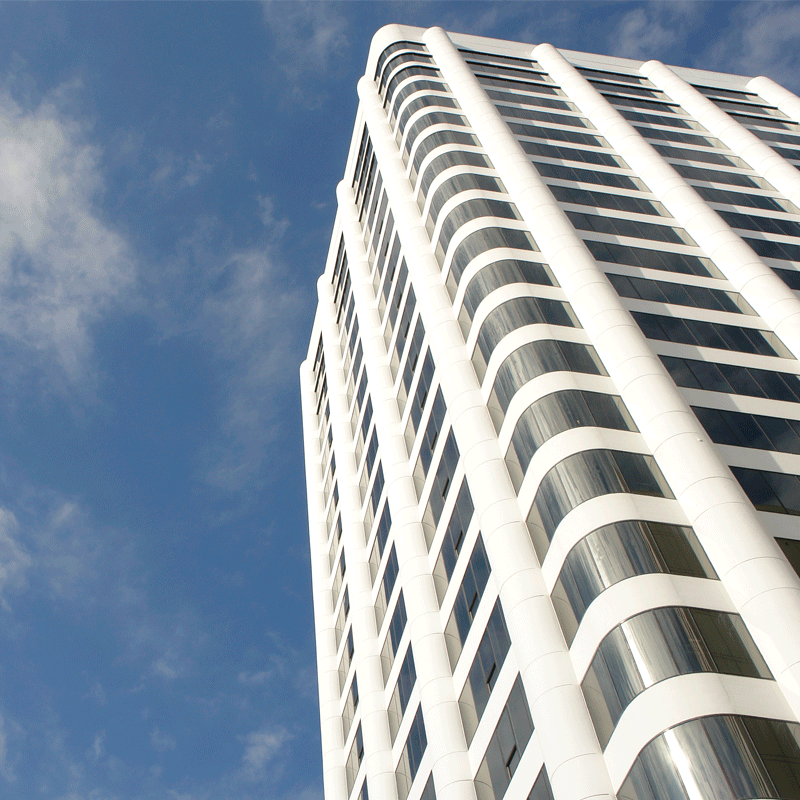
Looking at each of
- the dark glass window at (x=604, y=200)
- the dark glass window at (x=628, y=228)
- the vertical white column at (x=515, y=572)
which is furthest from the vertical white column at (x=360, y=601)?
the dark glass window at (x=604, y=200)

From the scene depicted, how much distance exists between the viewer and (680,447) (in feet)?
98.2

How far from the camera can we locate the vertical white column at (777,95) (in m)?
72.5

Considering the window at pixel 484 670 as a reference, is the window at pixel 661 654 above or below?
below

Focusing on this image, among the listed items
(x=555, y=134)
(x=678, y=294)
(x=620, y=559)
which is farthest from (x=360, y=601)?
(x=555, y=134)

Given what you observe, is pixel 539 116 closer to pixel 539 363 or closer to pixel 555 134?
pixel 555 134

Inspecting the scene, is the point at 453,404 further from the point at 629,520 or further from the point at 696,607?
the point at 696,607

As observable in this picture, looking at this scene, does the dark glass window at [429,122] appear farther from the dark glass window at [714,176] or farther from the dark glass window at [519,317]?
the dark glass window at [519,317]

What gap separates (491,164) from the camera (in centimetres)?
5300

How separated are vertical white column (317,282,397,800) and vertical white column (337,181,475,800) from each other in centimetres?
720

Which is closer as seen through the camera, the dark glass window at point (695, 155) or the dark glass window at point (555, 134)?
the dark glass window at point (555, 134)

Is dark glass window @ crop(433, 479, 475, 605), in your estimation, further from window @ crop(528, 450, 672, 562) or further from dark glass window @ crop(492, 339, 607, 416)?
window @ crop(528, 450, 672, 562)

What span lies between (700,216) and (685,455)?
24.2m

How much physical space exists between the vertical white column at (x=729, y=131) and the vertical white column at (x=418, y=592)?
29182 mm

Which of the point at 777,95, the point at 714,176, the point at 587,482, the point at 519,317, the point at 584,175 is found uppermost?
the point at 777,95
